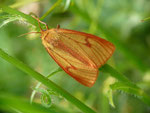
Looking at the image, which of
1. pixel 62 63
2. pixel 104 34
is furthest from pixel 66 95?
pixel 104 34

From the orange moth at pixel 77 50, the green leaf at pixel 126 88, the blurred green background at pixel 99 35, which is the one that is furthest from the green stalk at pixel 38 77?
the blurred green background at pixel 99 35

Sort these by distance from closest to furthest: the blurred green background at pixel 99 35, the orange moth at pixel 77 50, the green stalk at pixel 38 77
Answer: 1. the green stalk at pixel 38 77
2. the orange moth at pixel 77 50
3. the blurred green background at pixel 99 35

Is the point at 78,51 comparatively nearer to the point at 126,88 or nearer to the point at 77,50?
the point at 77,50

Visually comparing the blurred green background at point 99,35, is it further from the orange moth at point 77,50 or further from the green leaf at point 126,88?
the green leaf at point 126,88

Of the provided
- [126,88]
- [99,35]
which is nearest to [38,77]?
[126,88]

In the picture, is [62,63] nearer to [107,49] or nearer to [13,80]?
[107,49]

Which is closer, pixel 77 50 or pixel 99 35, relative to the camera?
pixel 77 50
